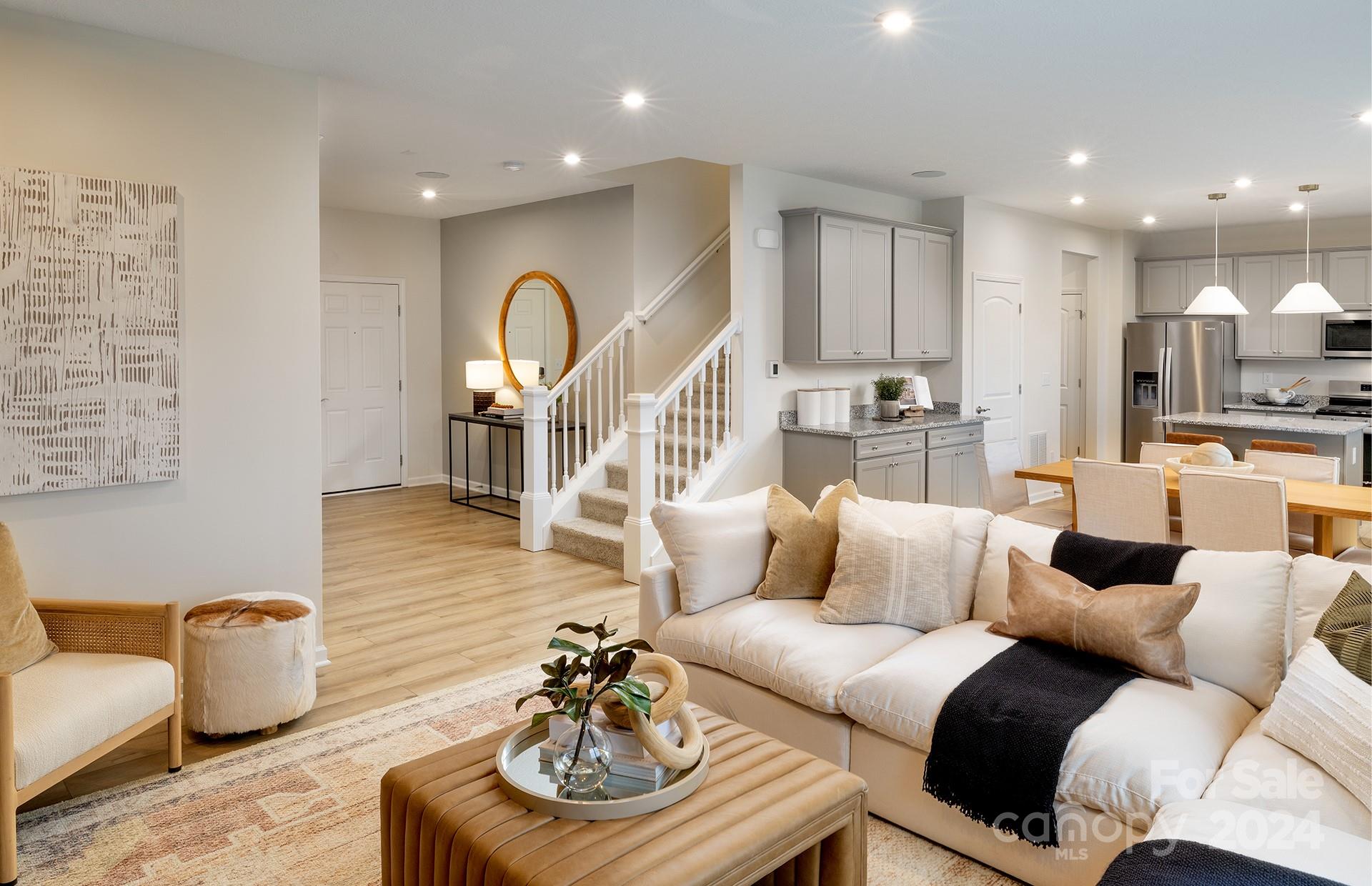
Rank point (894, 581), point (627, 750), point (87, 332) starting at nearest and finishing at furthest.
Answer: point (627, 750) → point (894, 581) → point (87, 332)

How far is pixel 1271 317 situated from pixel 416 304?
307 inches

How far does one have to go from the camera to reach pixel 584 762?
1.96m

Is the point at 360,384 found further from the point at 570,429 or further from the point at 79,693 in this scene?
the point at 79,693

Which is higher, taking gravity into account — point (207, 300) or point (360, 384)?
point (207, 300)

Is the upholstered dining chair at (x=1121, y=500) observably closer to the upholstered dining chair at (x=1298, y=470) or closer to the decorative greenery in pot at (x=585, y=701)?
the upholstered dining chair at (x=1298, y=470)

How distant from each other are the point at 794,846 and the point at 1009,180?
541 centimetres

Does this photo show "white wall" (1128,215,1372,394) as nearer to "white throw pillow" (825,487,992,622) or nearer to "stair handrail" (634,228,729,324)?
"stair handrail" (634,228,729,324)

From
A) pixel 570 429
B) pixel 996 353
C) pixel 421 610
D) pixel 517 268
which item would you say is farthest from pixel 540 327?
pixel 996 353

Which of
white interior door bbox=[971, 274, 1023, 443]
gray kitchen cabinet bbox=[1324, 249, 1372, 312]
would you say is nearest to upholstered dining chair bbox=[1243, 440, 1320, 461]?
white interior door bbox=[971, 274, 1023, 443]

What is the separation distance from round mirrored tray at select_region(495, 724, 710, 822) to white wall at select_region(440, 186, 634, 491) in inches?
201

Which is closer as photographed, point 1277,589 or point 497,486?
point 1277,589

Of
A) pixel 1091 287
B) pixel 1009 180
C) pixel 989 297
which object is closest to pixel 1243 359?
pixel 1091 287

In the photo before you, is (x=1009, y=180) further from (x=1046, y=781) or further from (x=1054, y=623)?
(x=1046, y=781)

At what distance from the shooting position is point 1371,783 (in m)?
1.85
